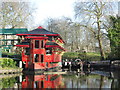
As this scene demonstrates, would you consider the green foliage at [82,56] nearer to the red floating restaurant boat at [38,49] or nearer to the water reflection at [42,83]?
the red floating restaurant boat at [38,49]

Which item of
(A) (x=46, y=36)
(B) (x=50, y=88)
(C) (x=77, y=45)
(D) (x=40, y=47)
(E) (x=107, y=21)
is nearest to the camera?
(B) (x=50, y=88)

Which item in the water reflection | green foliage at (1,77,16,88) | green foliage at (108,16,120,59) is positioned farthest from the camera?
green foliage at (108,16,120,59)

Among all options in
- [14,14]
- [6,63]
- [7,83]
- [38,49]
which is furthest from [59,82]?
[14,14]

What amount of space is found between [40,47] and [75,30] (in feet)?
146

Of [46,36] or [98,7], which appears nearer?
[46,36]

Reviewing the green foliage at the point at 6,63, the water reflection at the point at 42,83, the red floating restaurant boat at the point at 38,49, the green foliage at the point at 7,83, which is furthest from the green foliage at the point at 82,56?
the green foliage at the point at 7,83

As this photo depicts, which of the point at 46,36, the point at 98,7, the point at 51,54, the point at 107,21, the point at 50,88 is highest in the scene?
the point at 98,7

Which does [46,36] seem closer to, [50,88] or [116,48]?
[116,48]

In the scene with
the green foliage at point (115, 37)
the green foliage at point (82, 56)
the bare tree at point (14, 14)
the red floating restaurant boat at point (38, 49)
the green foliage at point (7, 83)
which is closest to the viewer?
the green foliage at point (7, 83)

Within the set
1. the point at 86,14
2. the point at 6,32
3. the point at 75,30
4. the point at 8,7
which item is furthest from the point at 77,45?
the point at 6,32

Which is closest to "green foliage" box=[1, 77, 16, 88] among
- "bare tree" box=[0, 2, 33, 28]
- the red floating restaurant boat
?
the red floating restaurant boat

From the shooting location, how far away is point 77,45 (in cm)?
7044

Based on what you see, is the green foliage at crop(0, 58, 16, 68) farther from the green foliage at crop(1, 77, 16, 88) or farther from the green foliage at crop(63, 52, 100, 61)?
the green foliage at crop(63, 52, 100, 61)

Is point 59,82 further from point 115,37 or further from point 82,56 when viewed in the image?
point 82,56
